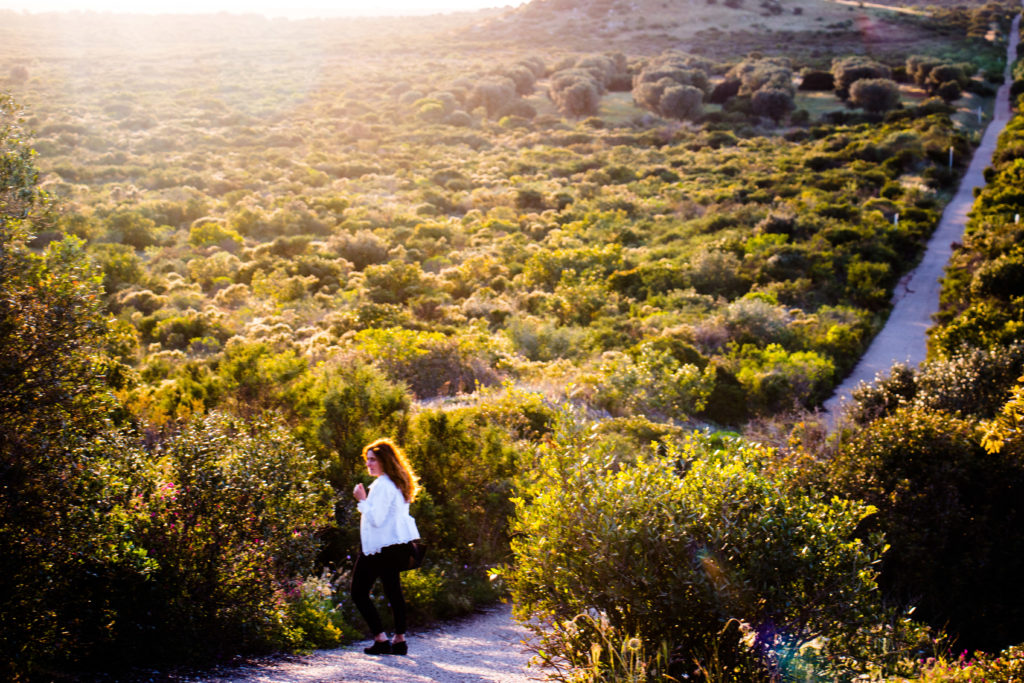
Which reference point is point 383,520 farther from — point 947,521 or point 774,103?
point 774,103

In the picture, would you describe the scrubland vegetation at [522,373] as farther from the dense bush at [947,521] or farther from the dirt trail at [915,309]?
the dirt trail at [915,309]

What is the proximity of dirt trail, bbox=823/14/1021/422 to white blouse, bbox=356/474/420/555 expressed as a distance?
35.9ft

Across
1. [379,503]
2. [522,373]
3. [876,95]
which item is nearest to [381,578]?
[379,503]

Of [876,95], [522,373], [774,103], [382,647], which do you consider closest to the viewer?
[382,647]

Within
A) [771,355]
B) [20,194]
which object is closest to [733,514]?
[20,194]

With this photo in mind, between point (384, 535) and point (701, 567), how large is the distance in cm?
245

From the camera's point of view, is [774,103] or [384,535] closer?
[384,535]

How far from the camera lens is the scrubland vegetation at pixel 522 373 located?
4.89 meters

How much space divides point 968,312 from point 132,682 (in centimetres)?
Answer: 1690

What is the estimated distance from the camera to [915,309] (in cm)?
2189

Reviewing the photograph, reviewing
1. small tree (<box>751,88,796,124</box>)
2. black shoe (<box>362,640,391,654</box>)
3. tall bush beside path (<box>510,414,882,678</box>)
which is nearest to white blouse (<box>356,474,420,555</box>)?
black shoe (<box>362,640,391,654</box>)

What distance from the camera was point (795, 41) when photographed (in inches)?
3191

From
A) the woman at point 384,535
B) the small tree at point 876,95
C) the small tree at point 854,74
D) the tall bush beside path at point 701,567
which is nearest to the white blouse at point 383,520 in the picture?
the woman at point 384,535

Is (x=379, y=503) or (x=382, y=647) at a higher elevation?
(x=379, y=503)
